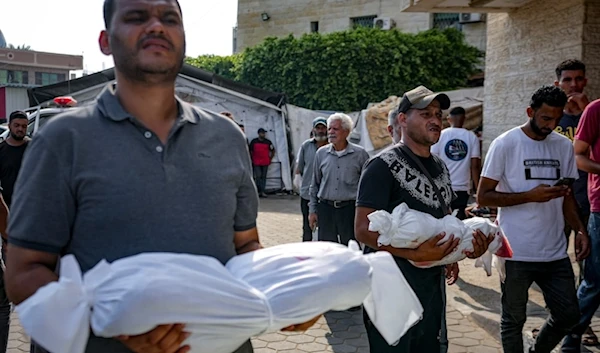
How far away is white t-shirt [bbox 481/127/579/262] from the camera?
399 cm

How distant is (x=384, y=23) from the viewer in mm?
23797

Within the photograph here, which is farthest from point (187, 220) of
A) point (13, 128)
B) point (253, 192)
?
point (13, 128)

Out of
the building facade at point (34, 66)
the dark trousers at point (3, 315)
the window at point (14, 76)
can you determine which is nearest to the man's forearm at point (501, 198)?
the dark trousers at point (3, 315)

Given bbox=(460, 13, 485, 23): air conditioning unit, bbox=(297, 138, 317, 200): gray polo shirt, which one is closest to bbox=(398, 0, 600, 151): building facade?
bbox=(297, 138, 317, 200): gray polo shirt

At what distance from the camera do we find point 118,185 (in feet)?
5.76

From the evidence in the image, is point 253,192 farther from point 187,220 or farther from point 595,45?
point 595,45

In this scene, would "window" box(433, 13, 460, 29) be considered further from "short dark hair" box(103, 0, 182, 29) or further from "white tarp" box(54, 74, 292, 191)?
"short dark hair" box(103, 0, 182, 29)

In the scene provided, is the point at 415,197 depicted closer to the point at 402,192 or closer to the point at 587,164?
the point at 402,192

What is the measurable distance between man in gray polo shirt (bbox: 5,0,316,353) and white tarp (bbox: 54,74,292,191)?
1424cm

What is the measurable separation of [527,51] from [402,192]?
6141 millimetres

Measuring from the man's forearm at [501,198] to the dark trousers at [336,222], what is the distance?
2411 mm

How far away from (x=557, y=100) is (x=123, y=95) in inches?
120

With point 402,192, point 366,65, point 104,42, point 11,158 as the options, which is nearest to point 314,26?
point 366,65

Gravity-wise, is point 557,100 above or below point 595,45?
below
